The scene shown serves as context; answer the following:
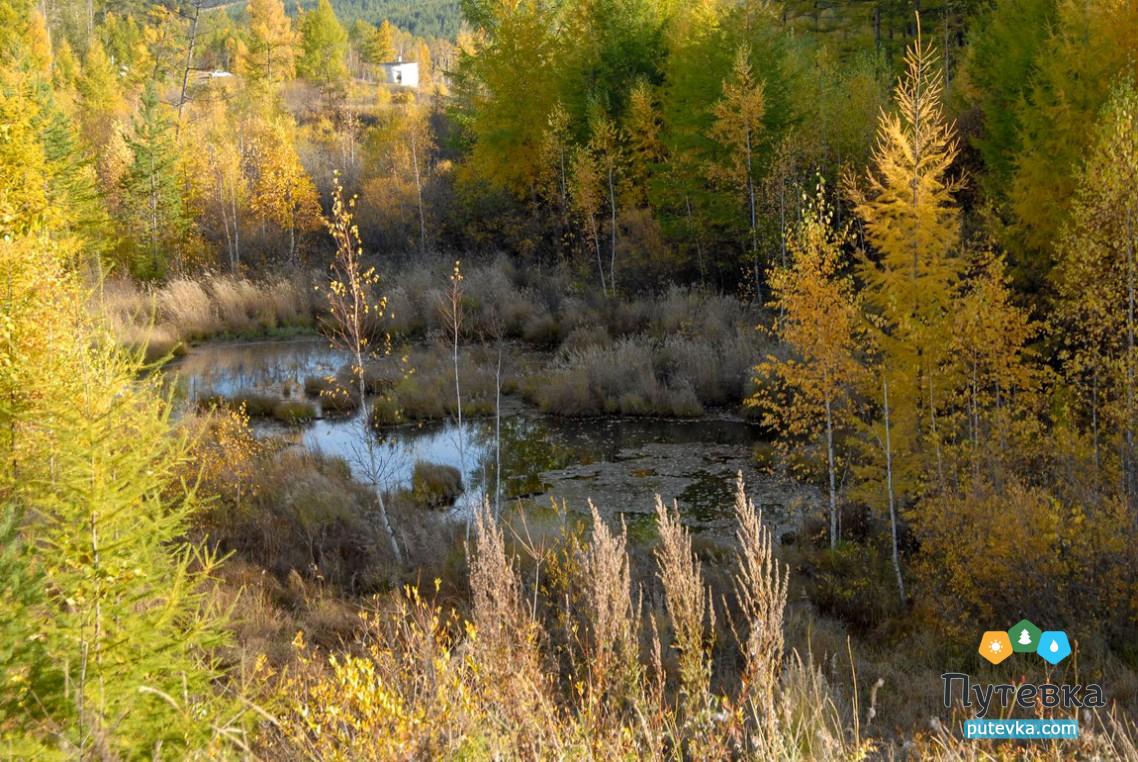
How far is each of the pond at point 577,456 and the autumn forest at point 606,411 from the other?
0.46ft

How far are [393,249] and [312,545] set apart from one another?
24.4 meters

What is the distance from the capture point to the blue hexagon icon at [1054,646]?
7250 mm

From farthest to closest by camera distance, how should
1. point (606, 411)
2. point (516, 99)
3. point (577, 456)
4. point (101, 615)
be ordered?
1. point (516, 99)
2. point (606, 411)
3. point (577, 456)
4. point (101, 615)

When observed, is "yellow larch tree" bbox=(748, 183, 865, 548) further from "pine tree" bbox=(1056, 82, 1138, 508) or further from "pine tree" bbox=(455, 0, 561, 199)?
"pine tree" bbox=(455, 0, 561, 199)

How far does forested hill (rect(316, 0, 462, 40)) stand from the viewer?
16138 cm

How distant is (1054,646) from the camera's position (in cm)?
746

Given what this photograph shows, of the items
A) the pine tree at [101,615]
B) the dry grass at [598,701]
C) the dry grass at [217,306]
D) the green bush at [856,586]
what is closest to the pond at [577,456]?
the green bush at [856,586]

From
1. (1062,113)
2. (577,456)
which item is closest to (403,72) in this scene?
(1062,113)

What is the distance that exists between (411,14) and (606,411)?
177753 millimetres

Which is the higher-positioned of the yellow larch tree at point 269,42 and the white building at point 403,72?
the white building at point 403,72

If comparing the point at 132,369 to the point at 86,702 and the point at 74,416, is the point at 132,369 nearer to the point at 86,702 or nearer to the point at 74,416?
the point at 74,416

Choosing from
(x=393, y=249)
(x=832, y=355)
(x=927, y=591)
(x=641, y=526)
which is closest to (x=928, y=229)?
(x=832, y=355)

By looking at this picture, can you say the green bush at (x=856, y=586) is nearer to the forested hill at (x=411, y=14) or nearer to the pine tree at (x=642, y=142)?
the pine tree at (x=642, y=142)

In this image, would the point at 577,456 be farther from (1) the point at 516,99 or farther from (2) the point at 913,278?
(1) the point at 516,99
